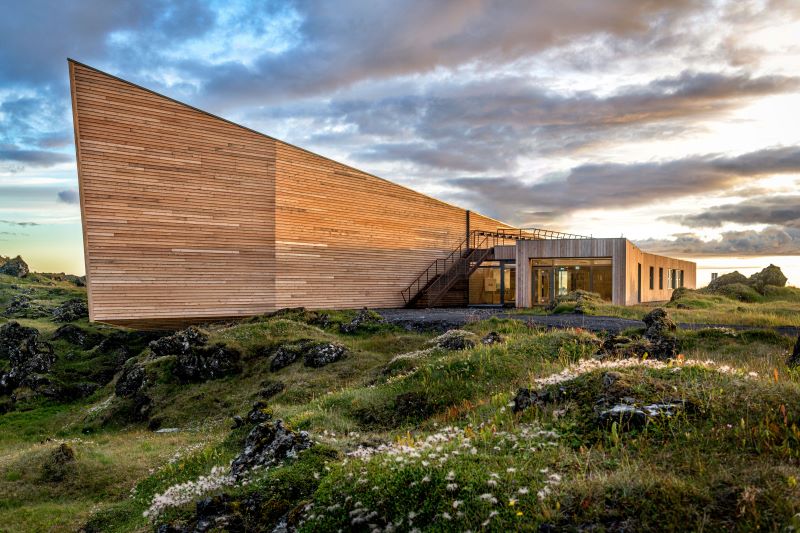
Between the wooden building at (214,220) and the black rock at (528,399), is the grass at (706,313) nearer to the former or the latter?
the wooden building at (214,220)

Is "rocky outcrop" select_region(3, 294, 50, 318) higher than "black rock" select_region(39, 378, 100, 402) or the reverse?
higher

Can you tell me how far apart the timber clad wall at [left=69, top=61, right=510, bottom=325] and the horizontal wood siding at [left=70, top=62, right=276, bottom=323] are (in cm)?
5

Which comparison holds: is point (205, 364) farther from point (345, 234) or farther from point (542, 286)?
point (542, 286)

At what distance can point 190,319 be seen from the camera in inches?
1061

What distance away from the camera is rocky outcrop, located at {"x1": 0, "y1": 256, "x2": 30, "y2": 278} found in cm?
6862

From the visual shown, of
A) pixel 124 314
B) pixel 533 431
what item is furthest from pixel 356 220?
pixel 533 431

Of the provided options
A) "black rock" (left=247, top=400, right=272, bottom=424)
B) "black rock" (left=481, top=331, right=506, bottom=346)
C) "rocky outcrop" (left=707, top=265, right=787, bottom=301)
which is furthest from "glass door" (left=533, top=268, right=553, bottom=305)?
"black rock" (left=247, top=400, right=272, bottom=424)

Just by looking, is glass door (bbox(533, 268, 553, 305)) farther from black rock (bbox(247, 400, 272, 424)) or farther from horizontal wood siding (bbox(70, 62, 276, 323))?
black rock (bbox(247, 400, 272, 424))

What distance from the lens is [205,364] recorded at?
66.1 ft

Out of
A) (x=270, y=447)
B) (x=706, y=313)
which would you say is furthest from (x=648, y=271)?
(x=270, y=447)

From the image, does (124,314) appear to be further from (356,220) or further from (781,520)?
(781,520)

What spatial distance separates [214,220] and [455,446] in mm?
24030

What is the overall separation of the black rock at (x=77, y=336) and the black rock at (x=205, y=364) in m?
12.5

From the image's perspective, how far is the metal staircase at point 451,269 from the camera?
123 feet
